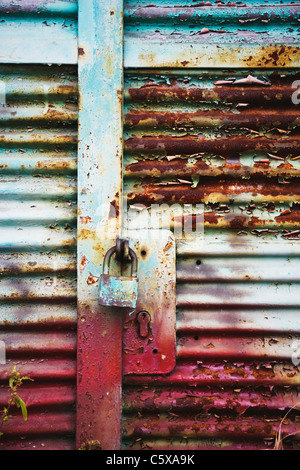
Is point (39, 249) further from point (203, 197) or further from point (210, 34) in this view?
point (210, 34)

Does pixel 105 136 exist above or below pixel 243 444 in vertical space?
above

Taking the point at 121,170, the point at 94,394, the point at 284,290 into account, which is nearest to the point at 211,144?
the point at 121,170

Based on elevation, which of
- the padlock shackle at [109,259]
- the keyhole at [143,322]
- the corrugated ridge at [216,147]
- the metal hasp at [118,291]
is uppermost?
the corrugated ridge at [216,147]

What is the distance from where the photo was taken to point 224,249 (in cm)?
128

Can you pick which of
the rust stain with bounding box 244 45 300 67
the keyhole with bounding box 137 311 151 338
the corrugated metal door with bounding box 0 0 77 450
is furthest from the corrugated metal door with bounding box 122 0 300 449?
the corrugated metal door with bounding box 0 0 77 450

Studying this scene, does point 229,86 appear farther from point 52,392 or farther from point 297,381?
point 52,392

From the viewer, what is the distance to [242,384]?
123 centimetres

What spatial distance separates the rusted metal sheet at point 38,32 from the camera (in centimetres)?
127

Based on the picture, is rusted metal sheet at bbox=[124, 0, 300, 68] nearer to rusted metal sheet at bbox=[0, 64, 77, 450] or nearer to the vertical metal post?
the vertical metal post

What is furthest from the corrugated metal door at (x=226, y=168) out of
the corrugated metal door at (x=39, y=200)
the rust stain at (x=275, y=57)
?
the corrugated metal door at (x=39, y=200)

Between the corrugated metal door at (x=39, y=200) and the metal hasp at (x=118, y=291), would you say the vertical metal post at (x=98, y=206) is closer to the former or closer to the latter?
the corrugated metal door at (x=39, y=200)

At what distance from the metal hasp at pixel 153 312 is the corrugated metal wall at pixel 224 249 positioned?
46 millimetres
